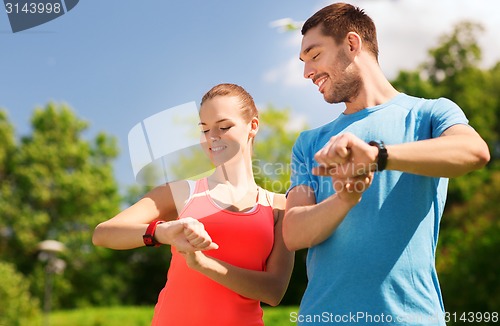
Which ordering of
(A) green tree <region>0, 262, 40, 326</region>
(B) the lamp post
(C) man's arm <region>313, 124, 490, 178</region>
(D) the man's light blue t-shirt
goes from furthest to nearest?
(A) green tree <region>0, 262, 40, 326</region> → (B) the lamp post → (D) the man's light blue t-shirt → (C) man's arm <region>313, 124, 490, 178</region>

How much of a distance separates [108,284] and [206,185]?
25.8 meters

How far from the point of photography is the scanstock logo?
416 cm

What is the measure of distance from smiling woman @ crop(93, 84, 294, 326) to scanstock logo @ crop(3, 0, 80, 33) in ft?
6.71

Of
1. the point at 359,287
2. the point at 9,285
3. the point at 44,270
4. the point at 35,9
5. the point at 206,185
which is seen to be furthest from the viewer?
the point at 44,270

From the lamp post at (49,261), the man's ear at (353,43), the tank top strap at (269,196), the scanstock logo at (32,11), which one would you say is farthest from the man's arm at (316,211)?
the lamp post at (49,261)

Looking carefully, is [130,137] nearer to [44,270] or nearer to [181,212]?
[181,212]

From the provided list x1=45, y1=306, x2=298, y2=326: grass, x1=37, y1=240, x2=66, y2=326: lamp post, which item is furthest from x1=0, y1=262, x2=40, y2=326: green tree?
x1=45, y1=306, x2=298, y2=326: grass

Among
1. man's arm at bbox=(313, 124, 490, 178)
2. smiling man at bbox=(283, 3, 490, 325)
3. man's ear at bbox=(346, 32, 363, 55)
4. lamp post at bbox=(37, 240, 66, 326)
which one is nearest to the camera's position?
man's arm at bbox=(313, 124, 490, 178)

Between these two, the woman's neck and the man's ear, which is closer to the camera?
the man's ear

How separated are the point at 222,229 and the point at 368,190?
0.60m

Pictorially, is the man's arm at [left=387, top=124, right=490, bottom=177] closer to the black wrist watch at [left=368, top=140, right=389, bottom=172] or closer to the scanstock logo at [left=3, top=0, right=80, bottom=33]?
the black wrist watch at [left=368, top=140, right=389, bottom=172]

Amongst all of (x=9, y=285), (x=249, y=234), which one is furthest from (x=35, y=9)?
(x=9, y=285)

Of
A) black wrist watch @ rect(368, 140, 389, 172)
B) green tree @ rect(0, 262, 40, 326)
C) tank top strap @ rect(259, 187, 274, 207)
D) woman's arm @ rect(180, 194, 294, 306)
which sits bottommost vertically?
green tree @ rect(0, 262, 40, 326)

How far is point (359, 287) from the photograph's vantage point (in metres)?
1.96
